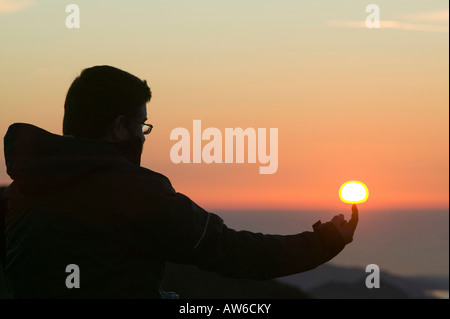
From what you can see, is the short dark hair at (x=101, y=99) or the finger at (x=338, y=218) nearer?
the short dark hair at (x=101, y=99)

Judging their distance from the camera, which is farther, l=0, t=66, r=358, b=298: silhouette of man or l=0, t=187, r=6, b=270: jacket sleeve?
l=0, t=187, r=6, b=270: jacket sleeve

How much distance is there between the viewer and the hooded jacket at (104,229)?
4531 mm

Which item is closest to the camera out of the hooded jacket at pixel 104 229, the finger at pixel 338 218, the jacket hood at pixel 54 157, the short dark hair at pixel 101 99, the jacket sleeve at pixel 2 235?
the hooded jacket at pixel 104 229

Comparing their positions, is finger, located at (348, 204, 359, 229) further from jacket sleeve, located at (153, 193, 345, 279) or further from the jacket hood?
the jacket hood

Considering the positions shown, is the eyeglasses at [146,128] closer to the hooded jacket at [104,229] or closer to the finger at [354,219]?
the hooded jacket at [104,229]

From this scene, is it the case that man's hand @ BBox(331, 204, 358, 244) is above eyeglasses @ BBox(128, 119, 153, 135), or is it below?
below

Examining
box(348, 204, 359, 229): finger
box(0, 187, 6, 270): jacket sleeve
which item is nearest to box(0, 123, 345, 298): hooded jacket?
box(0, 187, 6, 270): jacket sleeve

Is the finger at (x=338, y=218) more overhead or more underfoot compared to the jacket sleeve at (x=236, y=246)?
more overhead

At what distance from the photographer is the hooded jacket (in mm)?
4531

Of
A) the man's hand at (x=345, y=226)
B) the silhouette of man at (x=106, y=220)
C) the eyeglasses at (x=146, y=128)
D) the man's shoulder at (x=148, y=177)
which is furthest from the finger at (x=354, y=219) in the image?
the eyeglasses at (x=146, y=128)

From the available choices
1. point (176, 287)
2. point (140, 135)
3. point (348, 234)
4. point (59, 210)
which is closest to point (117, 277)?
point (59, 210)

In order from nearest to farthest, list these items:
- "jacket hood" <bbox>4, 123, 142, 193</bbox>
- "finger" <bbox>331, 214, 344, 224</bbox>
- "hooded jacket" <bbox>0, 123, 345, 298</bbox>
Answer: "hooded jacket" <bbox>0, 123, 345, 298</bbox>
"jacket hood" <bbox>4, 123, 142, 193</bbox>
"finger" <bbox>331, 214, 344, 224</bbox>
